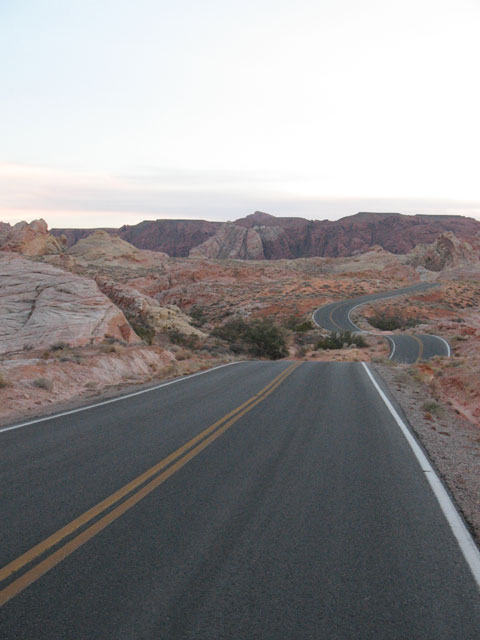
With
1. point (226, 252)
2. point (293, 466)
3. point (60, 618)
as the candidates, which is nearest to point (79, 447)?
point (293, 466)

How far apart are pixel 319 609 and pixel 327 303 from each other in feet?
196

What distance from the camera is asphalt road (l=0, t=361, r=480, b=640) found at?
320 cm

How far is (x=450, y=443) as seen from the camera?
27.4ft

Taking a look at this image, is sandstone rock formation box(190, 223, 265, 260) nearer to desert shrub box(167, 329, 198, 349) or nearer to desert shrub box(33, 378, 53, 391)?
desert shrub box(167, 329, 198, 349)

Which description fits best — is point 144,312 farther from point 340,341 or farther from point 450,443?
point 450,443

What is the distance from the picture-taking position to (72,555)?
13.1 ft

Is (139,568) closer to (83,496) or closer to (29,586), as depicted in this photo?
(29,586)

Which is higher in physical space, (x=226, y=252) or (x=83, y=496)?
(x=226, y=252)

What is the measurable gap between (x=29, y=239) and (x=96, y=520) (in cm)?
7148

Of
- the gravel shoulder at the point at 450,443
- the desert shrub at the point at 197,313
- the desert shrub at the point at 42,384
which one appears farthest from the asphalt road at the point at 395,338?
the desert shrub at the point at 42,384

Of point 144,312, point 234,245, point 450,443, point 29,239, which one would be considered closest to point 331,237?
point 234,245

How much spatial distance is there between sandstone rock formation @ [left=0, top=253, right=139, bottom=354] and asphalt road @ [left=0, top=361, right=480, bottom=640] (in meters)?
9.76

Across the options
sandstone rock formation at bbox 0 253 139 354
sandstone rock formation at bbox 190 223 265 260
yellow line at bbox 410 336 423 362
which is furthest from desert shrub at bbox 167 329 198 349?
sandstone rock formation at bbox 190 223 265 260

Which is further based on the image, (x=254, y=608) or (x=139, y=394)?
(x=139, y=394)
